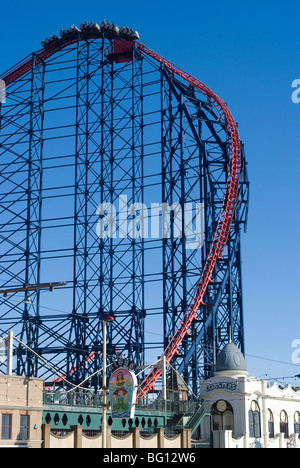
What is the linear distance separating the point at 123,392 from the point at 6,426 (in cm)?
483

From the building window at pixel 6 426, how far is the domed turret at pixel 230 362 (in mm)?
14380

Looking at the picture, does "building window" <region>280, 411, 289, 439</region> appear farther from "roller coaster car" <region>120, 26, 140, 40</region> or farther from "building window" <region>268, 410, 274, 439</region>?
"roller coaster car" <region>120, 26, 140, 40</region>

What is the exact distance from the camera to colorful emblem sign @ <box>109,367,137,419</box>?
3112 centimetres

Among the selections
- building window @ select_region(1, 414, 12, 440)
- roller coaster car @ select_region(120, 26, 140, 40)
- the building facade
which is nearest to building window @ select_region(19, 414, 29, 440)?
the building facade

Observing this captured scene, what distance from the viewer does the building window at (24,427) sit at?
30.3 metres

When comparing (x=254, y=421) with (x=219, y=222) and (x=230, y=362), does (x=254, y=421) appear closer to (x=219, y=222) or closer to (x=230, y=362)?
(x=230, y=362)

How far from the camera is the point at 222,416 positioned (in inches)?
1596

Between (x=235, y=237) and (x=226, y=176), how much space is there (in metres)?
4.18

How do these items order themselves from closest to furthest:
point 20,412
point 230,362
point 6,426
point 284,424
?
point 6,426 → point 20,412 → point 230,362 → point 284,424

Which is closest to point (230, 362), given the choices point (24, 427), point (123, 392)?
point (123, 392)

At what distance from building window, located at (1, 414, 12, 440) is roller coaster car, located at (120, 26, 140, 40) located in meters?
31.7

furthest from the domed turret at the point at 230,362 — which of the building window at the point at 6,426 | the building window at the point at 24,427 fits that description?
the building window at the point at 6,426

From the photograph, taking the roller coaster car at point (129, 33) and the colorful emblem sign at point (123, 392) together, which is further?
the roller coaster car at point (129, 33)

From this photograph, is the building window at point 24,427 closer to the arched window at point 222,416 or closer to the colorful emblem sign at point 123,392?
the colorful emblem sign at point 123,392
